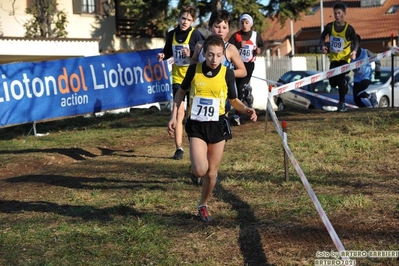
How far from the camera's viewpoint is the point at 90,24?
110ft

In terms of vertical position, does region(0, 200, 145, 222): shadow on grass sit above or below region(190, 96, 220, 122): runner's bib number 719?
below

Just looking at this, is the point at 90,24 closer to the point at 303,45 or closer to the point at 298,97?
the point at 298,97

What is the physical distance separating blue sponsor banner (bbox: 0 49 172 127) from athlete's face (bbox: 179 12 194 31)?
4.46 meters

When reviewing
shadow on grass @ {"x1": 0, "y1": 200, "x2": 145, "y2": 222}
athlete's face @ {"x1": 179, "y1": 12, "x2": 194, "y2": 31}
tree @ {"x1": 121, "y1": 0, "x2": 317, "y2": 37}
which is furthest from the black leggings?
tree @ {"x1": 121, "y1": 0, "x2": 317, "y2": 37}

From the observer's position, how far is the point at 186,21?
33.1 ft

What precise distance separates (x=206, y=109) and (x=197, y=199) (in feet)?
4.49

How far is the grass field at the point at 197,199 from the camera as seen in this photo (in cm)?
592

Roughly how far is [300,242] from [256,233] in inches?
19.0

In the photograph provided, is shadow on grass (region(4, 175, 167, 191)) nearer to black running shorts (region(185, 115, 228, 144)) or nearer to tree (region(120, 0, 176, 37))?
black running shorts (region(185, 115, 228, 144))

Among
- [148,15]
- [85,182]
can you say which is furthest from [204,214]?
[148,15]

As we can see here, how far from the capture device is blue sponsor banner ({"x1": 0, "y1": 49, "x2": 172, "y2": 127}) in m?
13.5

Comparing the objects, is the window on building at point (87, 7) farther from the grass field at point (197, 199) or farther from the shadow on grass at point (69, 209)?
the shadow on grass at point (69, 209)

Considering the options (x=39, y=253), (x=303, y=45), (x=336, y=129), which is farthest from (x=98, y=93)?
(x=303, y=45)

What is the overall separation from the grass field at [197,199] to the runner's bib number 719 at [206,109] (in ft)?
3.17
